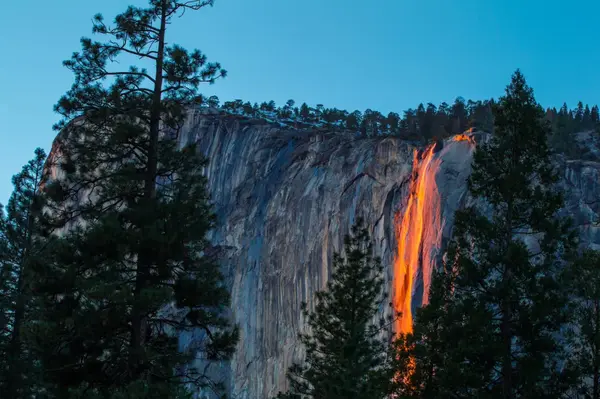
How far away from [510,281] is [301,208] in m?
37.5

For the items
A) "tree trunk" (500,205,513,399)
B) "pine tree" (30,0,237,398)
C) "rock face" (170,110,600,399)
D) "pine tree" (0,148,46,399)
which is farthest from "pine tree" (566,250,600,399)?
"rock face" (170,110,600,399)

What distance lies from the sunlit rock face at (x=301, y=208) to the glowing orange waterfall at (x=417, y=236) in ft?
0.34

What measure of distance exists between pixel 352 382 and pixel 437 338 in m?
7.10

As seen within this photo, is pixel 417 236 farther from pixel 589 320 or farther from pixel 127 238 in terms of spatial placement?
pixel 127 238

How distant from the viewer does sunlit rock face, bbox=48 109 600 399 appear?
41625 mm

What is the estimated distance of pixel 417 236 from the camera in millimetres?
42250

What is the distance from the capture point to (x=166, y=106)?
13.7m

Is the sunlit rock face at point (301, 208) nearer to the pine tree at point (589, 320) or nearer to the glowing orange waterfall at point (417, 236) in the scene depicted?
the glowing orange waterfall at point (417, 236)

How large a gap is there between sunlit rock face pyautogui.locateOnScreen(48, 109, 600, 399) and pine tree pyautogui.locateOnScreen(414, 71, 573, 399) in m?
21.7

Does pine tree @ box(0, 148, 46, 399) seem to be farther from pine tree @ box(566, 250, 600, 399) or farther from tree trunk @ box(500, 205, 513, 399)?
pine tree @ box(566, 250, 600, 399)

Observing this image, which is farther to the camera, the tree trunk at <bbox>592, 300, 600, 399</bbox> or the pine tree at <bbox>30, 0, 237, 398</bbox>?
the tree trunk at <bbox>592, 300, 600, 399</bbox>

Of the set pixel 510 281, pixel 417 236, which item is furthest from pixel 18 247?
pixel 417 236

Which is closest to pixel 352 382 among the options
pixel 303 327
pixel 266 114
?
pixel 303 327

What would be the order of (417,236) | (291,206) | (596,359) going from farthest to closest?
(291,206) < (417,236) < (596,359)
